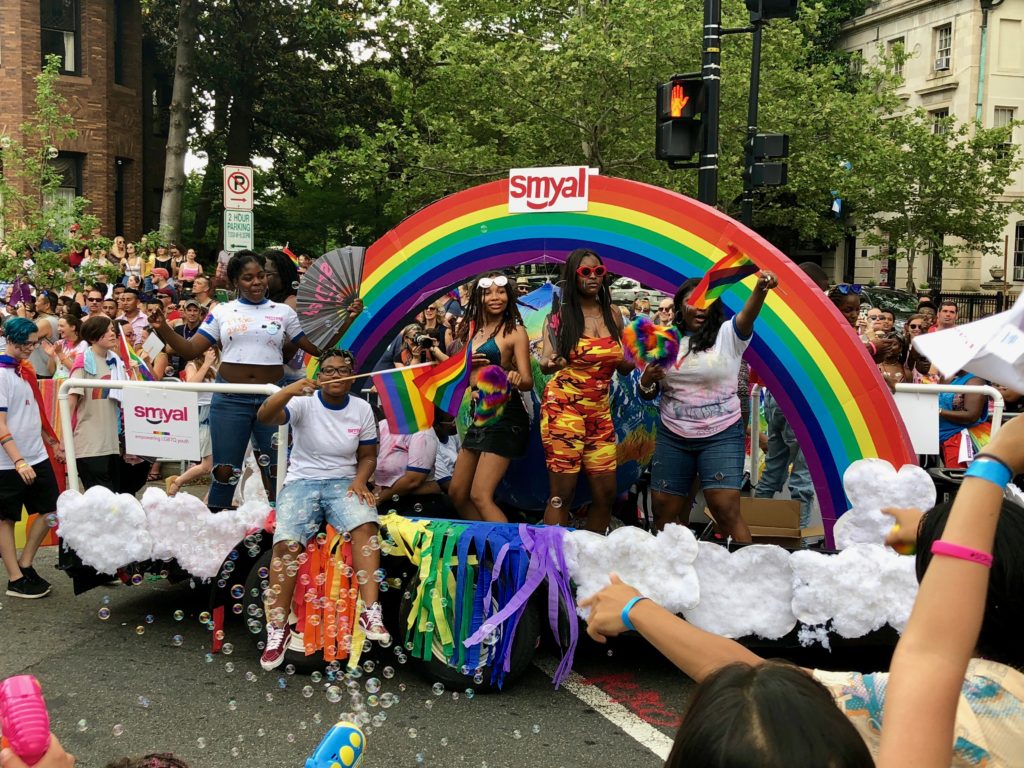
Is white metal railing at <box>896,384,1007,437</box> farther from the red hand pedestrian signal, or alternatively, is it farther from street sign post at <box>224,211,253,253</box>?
street sign post at <box>224,211,253,253</box>

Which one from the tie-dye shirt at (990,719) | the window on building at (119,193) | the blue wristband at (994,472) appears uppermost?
the window on building at (119,193)

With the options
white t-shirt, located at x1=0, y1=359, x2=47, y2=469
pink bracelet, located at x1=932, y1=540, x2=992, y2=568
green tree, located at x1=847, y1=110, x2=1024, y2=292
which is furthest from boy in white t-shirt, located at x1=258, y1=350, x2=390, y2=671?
green tree, located at x1=847, y1=110, x2=1024, y2=292

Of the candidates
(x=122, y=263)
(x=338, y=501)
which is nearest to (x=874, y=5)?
(x=122, y=263)

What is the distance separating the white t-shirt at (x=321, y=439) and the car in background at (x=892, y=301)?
15955 millimetres

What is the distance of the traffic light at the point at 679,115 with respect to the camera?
8641mm

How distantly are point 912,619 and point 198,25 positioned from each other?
83.3ft

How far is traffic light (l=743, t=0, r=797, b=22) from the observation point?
362 inches

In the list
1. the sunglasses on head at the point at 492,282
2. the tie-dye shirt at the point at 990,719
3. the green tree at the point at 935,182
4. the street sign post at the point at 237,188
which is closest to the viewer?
the tie-dye shirt at the point at 990,719

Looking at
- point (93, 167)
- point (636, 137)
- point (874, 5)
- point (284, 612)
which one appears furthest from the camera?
point (874, 5)

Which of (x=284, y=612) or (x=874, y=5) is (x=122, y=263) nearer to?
(x=284, y=612)

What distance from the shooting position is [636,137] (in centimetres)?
2062

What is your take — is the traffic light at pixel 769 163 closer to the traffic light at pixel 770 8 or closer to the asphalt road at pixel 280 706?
the traffic light at pixel 770 8

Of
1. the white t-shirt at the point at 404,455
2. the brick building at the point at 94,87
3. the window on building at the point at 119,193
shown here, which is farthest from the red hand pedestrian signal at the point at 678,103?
the window on building at the point at 119,193

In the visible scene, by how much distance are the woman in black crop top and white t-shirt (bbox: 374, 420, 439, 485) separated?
0.56 metres
